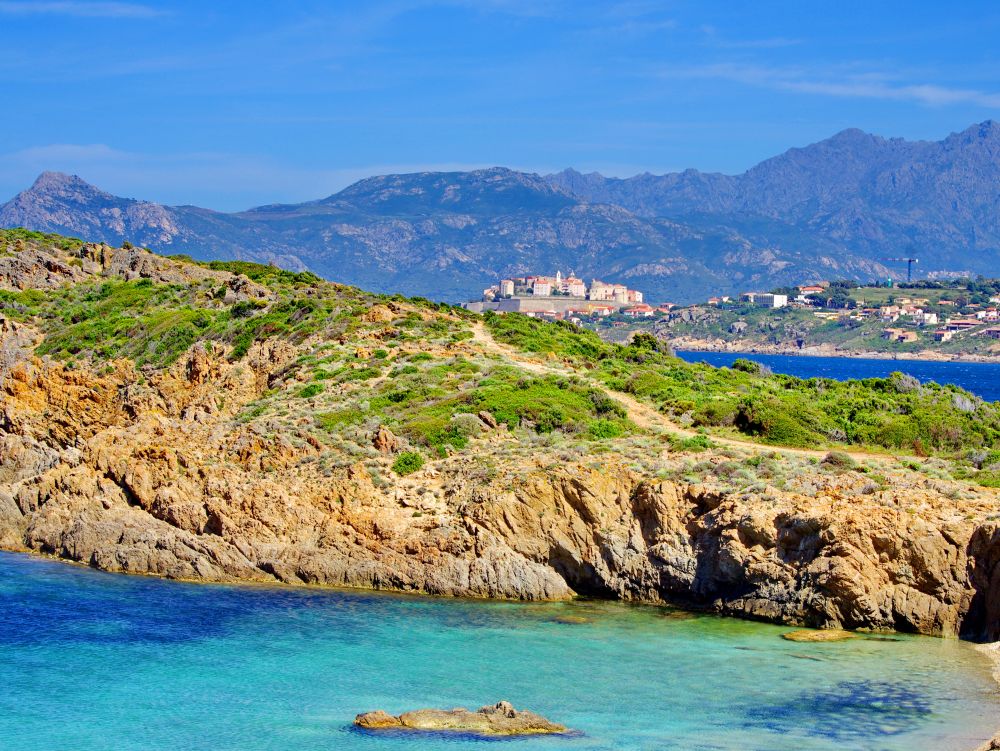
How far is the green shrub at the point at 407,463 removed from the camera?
37.4 meters

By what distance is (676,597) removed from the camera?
3281cm

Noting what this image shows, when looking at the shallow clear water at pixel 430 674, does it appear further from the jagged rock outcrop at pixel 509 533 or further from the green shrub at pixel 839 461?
the green shrub at pixel 839 461

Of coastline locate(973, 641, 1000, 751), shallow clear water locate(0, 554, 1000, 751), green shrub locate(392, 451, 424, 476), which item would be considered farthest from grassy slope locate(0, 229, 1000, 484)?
shallow clear water locate(0, 554, 1000, 751)

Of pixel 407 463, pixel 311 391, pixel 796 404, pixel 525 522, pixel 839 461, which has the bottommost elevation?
pixel 525 522

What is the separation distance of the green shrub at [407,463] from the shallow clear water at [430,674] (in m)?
5.28

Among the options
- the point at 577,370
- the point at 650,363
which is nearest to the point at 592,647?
the point at 577,370

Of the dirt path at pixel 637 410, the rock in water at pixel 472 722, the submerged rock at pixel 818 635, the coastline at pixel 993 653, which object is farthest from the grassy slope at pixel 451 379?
the rock in water at pixel 472 722

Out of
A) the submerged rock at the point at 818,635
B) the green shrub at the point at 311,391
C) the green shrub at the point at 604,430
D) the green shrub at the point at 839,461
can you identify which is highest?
the green shrub at the point at 311,391

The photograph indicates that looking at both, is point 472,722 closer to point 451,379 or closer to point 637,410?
point 637,410

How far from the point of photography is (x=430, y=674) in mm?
26344

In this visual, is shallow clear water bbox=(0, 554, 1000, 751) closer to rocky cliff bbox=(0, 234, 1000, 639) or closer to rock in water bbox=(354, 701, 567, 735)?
rock in water bbox=(354, 701, 567, 735)

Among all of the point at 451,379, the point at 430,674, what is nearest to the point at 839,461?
the point at 451,379

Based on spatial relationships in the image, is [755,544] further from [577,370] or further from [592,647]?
[577,370]

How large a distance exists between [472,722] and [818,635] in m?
10.4
